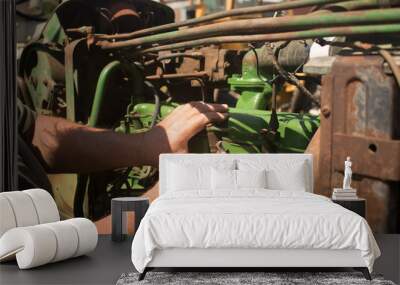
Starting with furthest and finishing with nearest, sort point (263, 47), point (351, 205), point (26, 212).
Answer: point (263, 47), point (351, 205), point (26, 212)

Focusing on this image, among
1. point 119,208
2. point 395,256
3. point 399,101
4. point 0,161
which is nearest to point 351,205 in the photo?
point 395,256

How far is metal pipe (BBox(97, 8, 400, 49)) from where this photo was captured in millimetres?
6566

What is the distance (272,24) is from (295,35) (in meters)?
0.24

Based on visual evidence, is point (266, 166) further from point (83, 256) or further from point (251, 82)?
point (83, 256)

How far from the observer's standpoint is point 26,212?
5.68m

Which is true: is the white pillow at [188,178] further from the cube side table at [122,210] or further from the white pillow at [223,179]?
the cube side table at [122,210]

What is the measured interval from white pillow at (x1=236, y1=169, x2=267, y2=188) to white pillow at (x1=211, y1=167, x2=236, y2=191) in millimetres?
42

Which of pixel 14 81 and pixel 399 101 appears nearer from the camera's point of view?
pixel 399 101

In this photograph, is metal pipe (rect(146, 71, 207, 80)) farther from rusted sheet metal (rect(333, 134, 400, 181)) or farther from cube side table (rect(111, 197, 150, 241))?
rusted sheet metal (rect(333, 134, 400, 181))

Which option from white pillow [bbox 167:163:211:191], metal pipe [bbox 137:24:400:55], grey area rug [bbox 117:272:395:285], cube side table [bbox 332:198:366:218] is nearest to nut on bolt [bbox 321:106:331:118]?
metal pipe [bbox 137:24:400:55]

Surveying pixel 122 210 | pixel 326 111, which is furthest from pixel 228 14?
pixel 122 210

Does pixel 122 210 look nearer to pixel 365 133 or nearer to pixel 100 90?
pixel 100 90

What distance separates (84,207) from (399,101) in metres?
3.10

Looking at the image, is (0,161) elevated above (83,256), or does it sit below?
above
